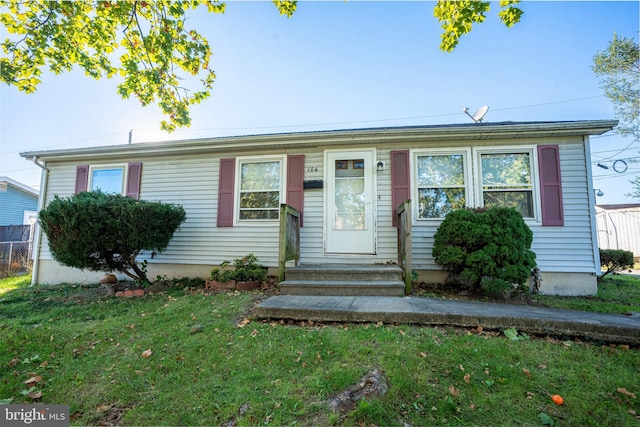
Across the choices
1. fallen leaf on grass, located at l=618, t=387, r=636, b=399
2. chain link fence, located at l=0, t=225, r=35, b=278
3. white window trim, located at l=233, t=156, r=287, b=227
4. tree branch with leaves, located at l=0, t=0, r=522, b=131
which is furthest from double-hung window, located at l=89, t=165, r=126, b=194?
fallen leaf on grass, located at l=618, t=387, r=636, b=399

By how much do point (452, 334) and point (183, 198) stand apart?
588 centimetres

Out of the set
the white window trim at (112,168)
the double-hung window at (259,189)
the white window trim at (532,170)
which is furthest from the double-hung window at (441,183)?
the white window trim at (112,168)

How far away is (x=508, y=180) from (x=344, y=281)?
3781 mm

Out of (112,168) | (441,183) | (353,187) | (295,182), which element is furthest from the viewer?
Result: (112,168)

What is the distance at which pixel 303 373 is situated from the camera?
7.09ft

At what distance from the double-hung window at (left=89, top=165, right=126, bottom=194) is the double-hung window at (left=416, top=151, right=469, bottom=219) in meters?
6.93

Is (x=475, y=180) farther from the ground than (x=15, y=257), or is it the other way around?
(x=475, y=180)

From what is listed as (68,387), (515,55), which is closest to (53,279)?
(68,387)

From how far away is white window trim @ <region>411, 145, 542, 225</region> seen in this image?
498 cm

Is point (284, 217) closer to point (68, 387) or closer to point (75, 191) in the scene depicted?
point (68, 387)

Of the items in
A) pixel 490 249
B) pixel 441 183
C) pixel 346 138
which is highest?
pixel 346 138

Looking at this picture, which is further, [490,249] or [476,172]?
[476,172]

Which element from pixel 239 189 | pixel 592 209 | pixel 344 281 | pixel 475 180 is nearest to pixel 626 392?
pixel 344 281

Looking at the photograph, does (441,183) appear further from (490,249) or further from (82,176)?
(82,176)
